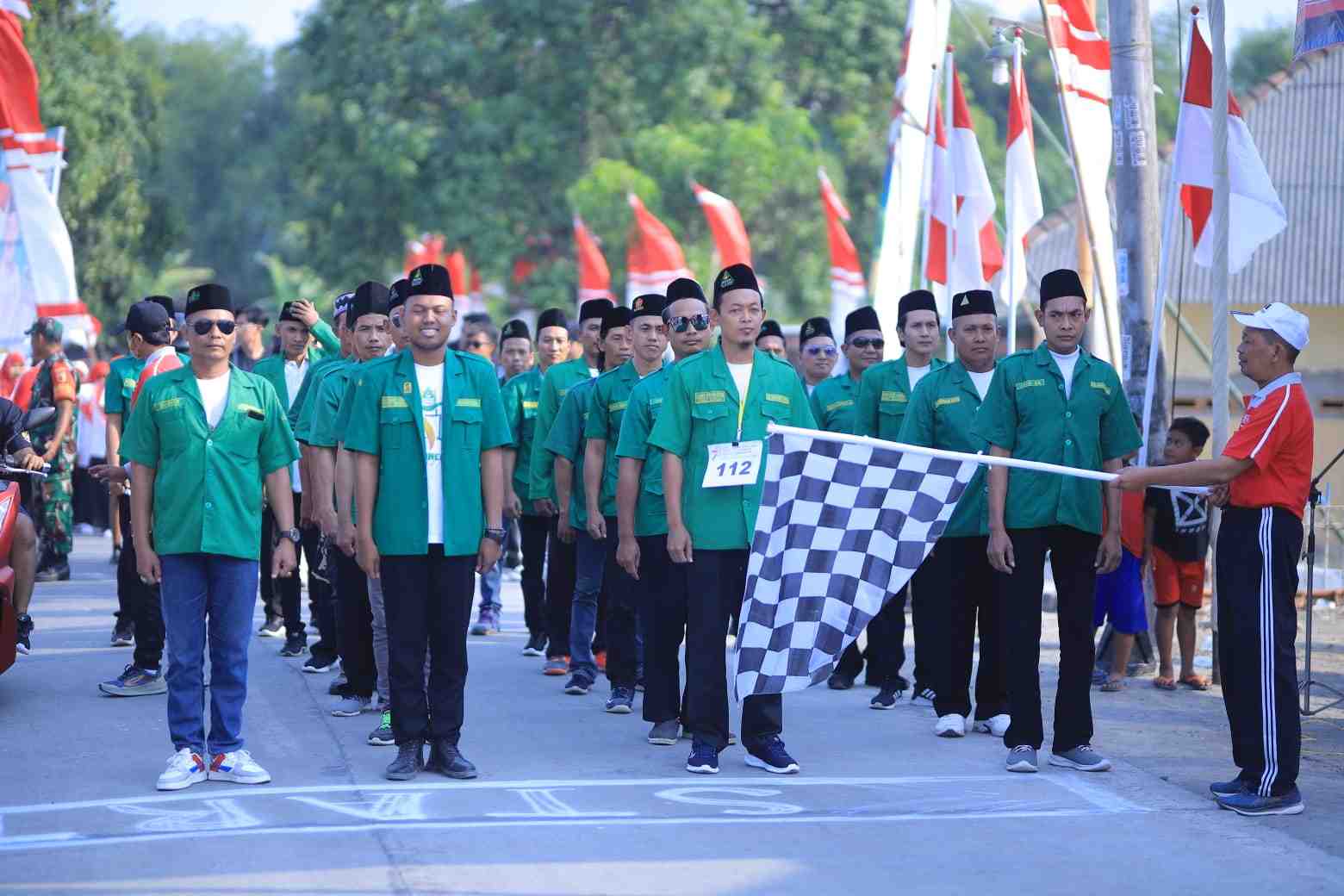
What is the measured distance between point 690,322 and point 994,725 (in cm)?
258

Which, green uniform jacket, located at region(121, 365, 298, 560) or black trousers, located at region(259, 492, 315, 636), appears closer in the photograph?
green uniform jacket, located at region(121, 365, 298, 560)

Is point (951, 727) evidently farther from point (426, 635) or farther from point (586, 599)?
point (426, 635)

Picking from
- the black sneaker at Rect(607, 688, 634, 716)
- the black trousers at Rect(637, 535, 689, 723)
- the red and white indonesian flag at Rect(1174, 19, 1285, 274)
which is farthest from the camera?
the red and white indonesian flag at Rect(1174, 19, 1285, 274)

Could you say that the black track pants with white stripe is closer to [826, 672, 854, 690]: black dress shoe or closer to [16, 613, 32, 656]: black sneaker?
[826, 672, 854, 690]: black dress shoe

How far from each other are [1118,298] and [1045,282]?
3854 mm

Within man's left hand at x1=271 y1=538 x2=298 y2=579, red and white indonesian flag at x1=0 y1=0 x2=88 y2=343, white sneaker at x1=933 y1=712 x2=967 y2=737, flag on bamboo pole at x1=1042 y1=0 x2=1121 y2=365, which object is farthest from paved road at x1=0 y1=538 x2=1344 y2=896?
red and white indonesian flag at x1=0 y1=0 x2=88 y2=343

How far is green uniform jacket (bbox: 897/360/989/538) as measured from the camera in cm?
932

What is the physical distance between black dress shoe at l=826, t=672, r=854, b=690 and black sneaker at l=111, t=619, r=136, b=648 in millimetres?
4775

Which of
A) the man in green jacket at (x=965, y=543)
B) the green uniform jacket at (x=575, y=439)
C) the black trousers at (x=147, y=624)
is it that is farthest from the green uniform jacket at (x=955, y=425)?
the black trousers at (x=147, y=624)

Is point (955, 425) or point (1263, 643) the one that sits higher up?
point (955, 425)

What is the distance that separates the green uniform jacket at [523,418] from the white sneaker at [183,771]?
457 centimetres

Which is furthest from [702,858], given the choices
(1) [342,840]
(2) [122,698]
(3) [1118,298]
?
(3) [1118,298]

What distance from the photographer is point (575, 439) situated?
1062 cm

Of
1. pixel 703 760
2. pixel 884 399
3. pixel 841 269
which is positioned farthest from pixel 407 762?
pixel 841 269
